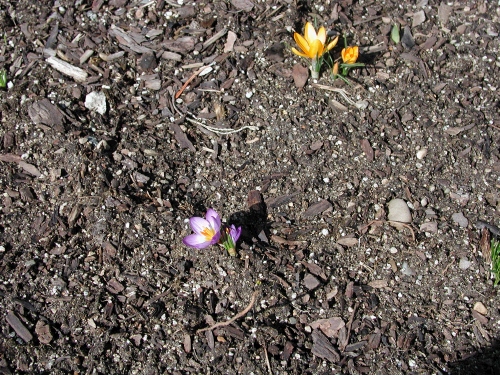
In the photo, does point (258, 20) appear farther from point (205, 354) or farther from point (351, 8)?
point (205, 354)

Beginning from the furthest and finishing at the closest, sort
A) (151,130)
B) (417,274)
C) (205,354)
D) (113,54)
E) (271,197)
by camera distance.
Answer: (113,54) < (151,130) < (271,197) < (417,274) < (205,354)

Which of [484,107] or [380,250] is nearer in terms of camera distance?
[380,250]

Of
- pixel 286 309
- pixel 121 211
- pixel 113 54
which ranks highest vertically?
pixel 113 54

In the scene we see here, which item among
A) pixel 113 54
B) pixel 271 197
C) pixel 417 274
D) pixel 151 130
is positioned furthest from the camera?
pixel 113 54

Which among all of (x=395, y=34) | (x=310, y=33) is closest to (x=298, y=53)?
(x=310, y=33)

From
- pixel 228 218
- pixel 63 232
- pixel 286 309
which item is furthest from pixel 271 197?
pixel 63 232

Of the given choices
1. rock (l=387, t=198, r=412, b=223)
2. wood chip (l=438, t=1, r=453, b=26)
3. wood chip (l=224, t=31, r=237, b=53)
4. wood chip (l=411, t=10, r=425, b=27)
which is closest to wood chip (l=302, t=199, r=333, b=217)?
rock (l=387, t=198, r=412, b=223)

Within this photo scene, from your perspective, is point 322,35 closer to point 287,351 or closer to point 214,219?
→ point 214,219
